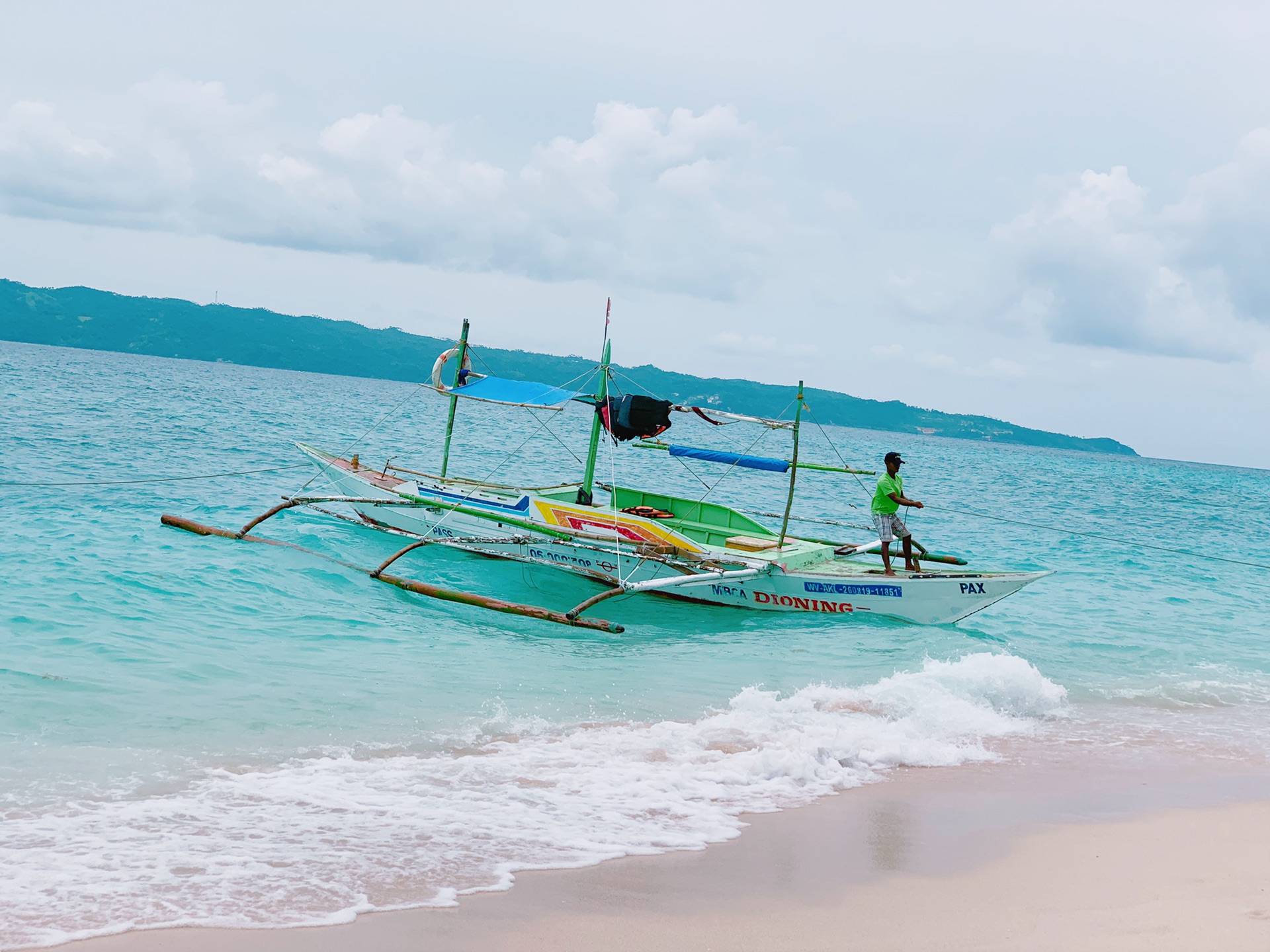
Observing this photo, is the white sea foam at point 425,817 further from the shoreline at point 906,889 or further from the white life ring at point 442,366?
the white life ring at point 442,366

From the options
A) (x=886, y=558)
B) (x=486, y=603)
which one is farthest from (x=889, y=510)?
(x=486, y=603)

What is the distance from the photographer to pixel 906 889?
21.5ft

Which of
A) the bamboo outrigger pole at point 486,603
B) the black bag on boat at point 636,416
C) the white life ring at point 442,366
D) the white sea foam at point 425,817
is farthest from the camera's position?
the white life ring at point 442,366

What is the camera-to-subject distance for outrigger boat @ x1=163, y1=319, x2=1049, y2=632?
52.0 feet

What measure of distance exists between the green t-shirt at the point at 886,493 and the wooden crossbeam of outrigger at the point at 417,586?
4.93m

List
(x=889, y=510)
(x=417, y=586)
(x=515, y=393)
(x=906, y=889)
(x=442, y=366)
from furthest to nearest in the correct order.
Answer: (x=442, y=366), (x=515, y=393), (x=889, y=510), (x=417, y=586), (x=906, y=889)

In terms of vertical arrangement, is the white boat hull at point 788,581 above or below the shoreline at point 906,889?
above

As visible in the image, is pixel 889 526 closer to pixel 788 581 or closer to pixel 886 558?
pixel 886 558

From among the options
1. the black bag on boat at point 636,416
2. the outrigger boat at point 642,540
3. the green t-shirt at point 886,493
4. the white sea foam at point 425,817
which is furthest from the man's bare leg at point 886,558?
the white sea foam at point 425,817

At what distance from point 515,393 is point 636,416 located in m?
2.76

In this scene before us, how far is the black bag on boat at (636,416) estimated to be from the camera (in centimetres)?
1794

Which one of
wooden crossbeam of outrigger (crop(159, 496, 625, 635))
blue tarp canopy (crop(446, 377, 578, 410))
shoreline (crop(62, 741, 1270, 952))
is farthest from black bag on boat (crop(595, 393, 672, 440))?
shoreline (crop(62, 741, 1270, 952))

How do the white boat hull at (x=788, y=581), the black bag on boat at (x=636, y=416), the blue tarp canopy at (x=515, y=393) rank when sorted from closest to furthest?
1. the white boat hull at (x=788, y=581)
2. the black bag on boat at (x=636, y=416)
3. the blue tarp canopy at (x=515, y=393)

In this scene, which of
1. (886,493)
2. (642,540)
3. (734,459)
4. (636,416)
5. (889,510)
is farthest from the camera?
(636,416)
